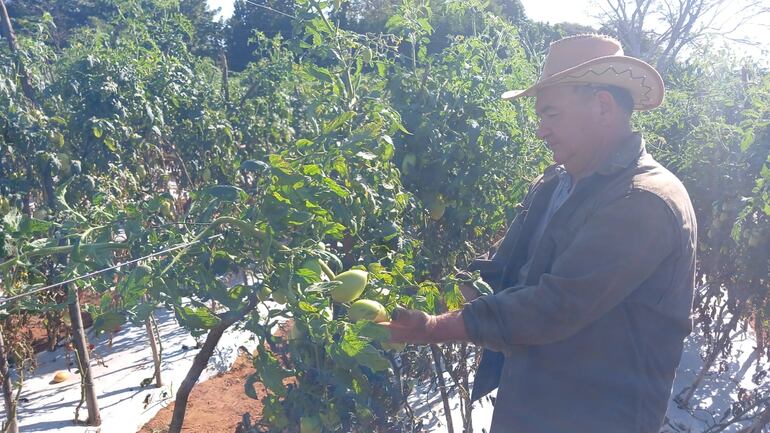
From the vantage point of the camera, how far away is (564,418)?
1483 mm

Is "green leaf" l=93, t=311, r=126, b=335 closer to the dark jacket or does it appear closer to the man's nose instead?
the dark jacket

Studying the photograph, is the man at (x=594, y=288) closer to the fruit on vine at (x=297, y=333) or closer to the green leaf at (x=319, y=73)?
the fruit on vine at (x=297, y=333)

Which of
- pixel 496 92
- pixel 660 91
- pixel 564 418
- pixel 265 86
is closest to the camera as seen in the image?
pixel 564 418

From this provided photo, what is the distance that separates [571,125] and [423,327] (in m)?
0.60

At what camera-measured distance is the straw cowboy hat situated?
1531mm

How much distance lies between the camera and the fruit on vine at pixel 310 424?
5.21 ft

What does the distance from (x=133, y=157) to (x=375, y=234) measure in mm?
2169

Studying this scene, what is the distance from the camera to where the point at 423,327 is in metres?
1.39

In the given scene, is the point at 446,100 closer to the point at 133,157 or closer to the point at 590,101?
the point at 590,101

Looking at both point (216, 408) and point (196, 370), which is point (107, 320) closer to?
point (196, 370)

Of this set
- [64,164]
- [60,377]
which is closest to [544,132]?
[64,164]

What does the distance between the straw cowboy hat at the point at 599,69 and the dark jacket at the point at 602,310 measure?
180mm

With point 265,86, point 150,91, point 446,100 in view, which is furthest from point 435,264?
point 265,86

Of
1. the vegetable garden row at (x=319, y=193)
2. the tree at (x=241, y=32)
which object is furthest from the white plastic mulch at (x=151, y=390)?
the tree at (x=241, y=32)
